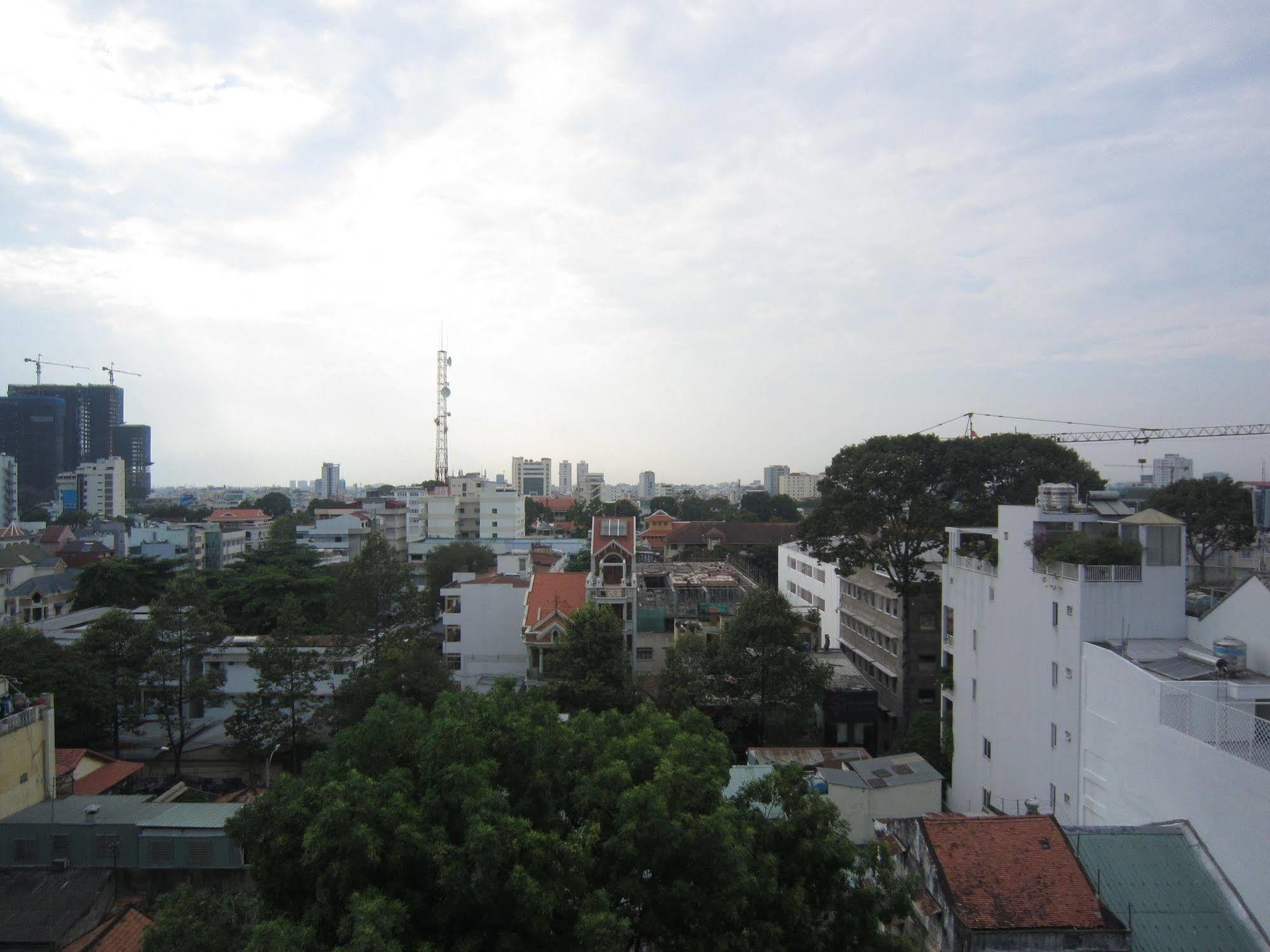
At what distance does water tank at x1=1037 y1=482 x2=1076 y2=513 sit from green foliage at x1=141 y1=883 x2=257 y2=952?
14.7 m

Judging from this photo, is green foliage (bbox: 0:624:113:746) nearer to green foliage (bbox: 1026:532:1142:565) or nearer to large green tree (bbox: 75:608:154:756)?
large green tree (bbox: 75:608:154:756)

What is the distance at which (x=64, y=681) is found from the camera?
19.0 metres

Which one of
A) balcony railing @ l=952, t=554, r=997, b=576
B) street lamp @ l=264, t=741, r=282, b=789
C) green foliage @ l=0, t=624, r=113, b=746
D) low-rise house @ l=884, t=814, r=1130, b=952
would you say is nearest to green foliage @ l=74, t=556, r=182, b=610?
green foliage @ l=0, t=624, r=113, b=746

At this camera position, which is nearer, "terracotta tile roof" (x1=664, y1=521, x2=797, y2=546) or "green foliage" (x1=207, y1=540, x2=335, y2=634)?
"green foliage" (x1=207, y1=540, x2=335, y2=634)

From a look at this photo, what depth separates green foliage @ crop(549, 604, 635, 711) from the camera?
1869 cm

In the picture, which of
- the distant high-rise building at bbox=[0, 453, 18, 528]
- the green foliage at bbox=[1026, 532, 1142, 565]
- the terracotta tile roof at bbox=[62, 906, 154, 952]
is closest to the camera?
the terracotta tile roof at bbox=[62, 906, 154, 952]

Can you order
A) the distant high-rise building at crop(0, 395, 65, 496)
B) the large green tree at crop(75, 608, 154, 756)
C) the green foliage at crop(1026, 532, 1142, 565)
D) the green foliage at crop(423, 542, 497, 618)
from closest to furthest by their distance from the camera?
1. the green foliage at crop(1026, 532, 1142, 565)
2. the large green tree at crop(75, 608, 154, 756)
3. the green foliage at crop(423, 542, 497, 618)
4. the distant high-rise building at crop(0, 395, 65, 496)

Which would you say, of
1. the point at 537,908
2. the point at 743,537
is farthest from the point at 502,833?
the point at 743,537

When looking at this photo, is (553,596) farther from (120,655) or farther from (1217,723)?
(1217,723)

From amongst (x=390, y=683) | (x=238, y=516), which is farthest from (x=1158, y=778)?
(x=238, y=516)

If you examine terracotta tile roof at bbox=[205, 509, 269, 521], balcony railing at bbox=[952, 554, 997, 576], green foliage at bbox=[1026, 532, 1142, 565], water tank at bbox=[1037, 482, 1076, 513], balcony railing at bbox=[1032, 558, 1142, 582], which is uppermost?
water tank at bbox=[1037, 482, 1076, 513]

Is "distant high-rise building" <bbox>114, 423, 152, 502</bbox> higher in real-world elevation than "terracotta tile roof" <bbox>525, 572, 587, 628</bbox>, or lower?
higher

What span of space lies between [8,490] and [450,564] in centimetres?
8124

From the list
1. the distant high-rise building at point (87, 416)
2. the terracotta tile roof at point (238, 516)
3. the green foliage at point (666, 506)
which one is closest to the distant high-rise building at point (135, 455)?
the distant high-rise building at point (87, 416)
